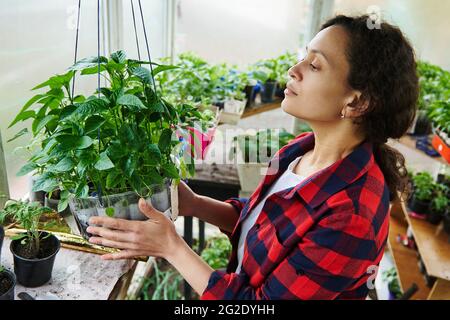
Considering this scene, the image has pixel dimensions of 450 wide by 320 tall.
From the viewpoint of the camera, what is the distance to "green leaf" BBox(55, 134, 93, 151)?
33.5 inches

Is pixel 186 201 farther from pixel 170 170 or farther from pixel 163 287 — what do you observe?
pixel 163 287

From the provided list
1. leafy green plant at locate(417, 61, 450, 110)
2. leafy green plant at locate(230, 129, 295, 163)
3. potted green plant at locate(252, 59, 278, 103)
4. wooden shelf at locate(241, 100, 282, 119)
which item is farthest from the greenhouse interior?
leafy green plant at locate(417, 61, 450, 110)

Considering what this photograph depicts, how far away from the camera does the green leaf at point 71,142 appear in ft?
2.79

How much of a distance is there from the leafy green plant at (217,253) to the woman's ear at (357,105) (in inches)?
66.2

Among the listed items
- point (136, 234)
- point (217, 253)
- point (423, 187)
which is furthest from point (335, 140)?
point (217, 253)

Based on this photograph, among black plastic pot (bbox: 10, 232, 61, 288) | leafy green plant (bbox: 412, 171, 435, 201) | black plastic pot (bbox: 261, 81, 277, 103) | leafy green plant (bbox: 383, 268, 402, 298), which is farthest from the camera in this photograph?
black plastic pot (bbox: 261, 81, 277, 103)

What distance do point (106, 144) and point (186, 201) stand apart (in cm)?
49

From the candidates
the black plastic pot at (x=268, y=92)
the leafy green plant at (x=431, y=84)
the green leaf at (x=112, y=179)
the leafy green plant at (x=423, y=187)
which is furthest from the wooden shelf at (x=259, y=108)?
the green leaf at (x=112, y=179)

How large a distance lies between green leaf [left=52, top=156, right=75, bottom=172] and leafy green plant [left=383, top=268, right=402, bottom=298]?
227 centimetres

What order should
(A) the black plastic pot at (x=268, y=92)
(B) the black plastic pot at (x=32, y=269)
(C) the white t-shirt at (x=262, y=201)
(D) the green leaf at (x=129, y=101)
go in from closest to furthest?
(D) the green leaf at (x=129, y=101) → (B) the black plastic pot at (x=32, y=269) → (C) the white t-shirt at (x=262, y=201) → (A) the black plastic pot at (x=268, y=92)

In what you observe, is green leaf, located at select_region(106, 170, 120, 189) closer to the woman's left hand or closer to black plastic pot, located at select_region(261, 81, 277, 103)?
the woman's left hand

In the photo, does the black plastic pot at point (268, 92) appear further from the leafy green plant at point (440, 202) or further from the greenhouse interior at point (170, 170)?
the leafy green plant at point (440, 202)

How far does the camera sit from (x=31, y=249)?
1071 mm
